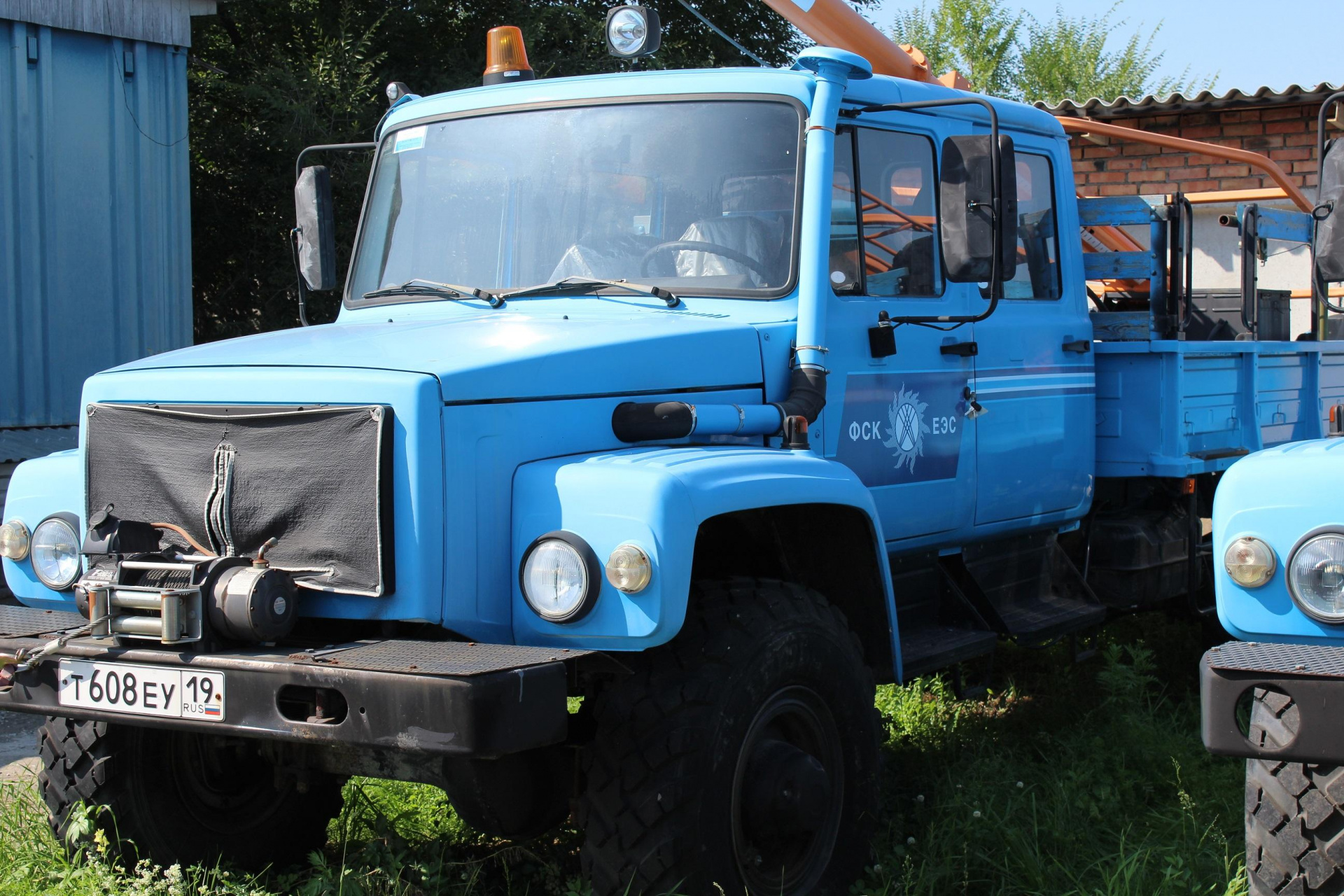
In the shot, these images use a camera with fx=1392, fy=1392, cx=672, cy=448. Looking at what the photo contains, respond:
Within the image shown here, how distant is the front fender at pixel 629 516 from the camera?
3.12m

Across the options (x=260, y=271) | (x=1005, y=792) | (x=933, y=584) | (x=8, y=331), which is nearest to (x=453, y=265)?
(x=933, y=584)

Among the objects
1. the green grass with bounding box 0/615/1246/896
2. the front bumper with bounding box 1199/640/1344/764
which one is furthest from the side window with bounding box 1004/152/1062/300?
the front bumper with bounding box 1199/640/1344/764

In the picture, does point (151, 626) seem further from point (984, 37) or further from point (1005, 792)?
point (984, 37)

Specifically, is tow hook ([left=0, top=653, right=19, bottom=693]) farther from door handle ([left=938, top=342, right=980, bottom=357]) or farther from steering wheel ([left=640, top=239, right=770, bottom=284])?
door handle ([left=938, top=342, right=980, bottom=357])

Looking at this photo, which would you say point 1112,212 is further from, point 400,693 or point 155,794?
point 155,794

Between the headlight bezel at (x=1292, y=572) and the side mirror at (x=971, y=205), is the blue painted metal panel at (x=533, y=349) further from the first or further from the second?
the headlight bezel at (x=1292, y=572)

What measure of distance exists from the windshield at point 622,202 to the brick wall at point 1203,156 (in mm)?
7377

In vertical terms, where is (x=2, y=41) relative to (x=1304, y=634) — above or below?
above

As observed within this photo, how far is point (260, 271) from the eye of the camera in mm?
12227

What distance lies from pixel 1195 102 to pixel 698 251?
26.5 ft

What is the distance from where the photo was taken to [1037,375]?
5098 mm

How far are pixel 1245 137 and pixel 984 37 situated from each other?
54.6 feet

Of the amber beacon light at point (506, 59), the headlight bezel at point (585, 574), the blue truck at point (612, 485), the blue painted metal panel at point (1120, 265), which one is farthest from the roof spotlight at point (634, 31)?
the headlight bezel at point (585, 574)

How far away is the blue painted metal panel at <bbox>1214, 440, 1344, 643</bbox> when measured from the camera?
299 cm
